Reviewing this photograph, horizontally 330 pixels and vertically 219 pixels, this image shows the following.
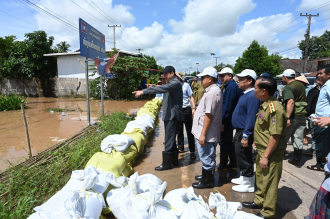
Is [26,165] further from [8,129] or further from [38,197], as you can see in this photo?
[8,129]

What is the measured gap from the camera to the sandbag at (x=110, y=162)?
2605 millimetres

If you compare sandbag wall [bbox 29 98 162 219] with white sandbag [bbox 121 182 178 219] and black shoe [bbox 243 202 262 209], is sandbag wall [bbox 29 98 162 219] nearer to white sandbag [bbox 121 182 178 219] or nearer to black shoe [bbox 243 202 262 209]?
white sandbag [bbox 121 182 178 219]

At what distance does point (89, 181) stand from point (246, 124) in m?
1.79

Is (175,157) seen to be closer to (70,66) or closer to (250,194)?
(250,194)

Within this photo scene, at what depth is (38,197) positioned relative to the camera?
2508 mm

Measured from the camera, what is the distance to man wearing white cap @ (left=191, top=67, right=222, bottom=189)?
2.52 metres

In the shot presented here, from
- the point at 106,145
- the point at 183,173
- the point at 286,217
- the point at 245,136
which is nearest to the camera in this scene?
the point at 286,217

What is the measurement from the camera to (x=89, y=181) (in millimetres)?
1927

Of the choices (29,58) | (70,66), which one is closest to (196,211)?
(70,66)

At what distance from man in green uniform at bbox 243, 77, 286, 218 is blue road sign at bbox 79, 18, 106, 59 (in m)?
4.79

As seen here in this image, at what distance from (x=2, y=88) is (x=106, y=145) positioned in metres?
17.9

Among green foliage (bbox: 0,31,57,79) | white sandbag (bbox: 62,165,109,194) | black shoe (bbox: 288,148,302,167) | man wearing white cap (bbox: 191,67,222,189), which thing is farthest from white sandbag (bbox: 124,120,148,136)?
green foliage (bbox: 0,31,57,79)

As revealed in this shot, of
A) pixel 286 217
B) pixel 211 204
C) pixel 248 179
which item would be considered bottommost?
pixel 286 217

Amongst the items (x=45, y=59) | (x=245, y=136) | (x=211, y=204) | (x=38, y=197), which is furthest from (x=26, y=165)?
(x=45, y=59)
